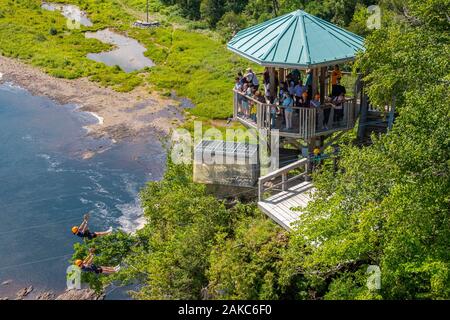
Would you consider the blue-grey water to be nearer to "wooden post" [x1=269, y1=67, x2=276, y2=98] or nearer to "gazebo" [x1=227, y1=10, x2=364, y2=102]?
"wooden post" [x1=269, y1=67, x2=276, y2=98]

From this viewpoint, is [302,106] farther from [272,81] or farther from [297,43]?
[297,43]

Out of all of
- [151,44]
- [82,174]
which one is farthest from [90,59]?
[82,174]

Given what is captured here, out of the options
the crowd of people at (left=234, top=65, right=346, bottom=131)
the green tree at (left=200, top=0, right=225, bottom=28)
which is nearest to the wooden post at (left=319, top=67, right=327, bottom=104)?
the crowd of people at (left=234, top=65, right=346, bottom=131)

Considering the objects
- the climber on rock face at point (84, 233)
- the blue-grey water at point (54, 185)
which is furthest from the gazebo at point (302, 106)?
the blue-grey water at point (54, 185)

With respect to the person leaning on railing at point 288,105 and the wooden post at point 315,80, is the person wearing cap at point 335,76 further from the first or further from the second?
the person leaning on railing at point 288,105

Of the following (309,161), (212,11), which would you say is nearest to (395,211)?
(309,161)
